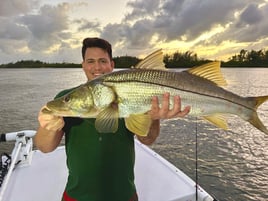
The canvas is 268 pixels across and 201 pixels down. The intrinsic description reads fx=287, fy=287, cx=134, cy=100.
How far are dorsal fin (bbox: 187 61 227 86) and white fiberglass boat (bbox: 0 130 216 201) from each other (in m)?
1.74

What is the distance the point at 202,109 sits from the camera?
2256 millimetres

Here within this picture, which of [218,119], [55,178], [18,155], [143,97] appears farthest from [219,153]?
[143,97]

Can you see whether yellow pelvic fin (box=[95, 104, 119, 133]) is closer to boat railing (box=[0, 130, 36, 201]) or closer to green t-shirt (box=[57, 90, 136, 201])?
green t-shirt (box=[57, 90, 136, 201])

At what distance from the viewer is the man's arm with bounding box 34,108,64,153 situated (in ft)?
7.12

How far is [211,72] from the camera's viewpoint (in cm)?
230

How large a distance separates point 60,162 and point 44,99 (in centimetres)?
1831

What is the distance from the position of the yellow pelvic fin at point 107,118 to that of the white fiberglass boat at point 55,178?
5.74 feet

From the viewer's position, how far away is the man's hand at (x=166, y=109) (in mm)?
2164

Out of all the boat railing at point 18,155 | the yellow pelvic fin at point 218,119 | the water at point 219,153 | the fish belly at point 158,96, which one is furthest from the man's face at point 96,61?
the water at point 219,153

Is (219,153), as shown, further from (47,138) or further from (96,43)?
(47,138)

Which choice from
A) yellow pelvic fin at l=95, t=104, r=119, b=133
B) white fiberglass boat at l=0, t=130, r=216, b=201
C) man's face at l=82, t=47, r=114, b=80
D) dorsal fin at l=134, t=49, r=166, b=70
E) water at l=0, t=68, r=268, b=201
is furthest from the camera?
water at l=0, t=68, r=268, b=201

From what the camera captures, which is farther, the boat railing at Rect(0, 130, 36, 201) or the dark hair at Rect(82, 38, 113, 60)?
the boat railing at Rect(0, 130, 36, 201)

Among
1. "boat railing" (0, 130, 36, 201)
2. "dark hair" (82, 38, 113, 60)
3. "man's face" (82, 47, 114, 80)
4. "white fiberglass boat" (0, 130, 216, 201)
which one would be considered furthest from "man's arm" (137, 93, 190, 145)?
"boat railing" (0, 130, 36, 201)

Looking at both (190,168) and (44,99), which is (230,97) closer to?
(190,168)
